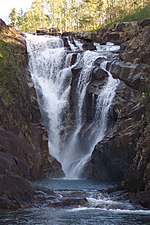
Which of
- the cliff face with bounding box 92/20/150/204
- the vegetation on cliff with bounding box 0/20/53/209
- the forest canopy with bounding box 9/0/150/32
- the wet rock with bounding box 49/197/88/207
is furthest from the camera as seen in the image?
the forest canopy with bounding box 9/0/150/32

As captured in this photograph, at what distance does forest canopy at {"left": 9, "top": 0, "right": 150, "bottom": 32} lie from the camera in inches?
3681

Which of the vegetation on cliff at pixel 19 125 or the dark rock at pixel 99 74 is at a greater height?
the dark rock at pixel 99 74

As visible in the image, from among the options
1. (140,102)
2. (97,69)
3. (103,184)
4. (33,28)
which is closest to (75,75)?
(97,69)

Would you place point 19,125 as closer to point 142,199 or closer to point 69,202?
point 69,202

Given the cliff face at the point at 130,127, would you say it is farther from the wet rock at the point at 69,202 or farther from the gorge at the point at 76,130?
the wet rock at the point at 69,202

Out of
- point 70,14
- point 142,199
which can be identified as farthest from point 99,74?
point 70,14

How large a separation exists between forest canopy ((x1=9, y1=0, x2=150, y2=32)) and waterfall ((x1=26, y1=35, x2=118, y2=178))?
4464cm

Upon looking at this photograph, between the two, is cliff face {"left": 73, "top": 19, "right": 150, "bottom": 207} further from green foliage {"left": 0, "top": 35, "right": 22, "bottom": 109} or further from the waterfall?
green foliage {"left": 0, "top": 35, "right": 22, "bottom": 109}

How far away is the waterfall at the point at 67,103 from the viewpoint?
3928cm

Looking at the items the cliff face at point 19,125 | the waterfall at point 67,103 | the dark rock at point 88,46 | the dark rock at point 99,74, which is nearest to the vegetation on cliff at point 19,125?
the cliff face at point 19,125

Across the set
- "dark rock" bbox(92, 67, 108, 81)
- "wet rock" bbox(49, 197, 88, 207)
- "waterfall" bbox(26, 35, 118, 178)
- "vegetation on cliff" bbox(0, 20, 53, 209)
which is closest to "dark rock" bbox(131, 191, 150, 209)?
"wet rock" bbox(49, 197, 88, 207)

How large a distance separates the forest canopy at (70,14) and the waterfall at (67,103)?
4464cm

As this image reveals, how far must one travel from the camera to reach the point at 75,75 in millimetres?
44625

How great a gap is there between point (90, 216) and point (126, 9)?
3012 inches
